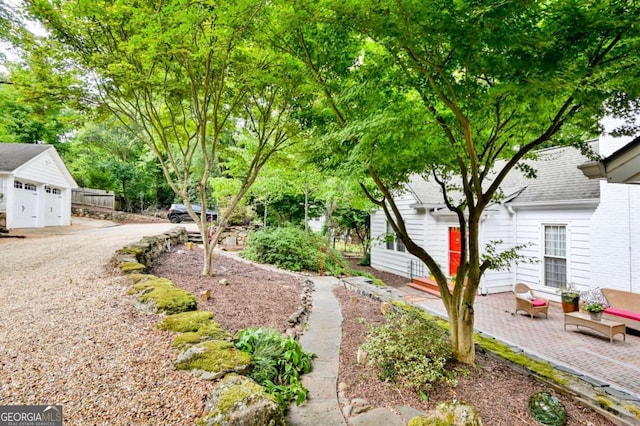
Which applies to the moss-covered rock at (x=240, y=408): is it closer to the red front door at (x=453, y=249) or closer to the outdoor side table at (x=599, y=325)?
the outdoor side table at (x=599, y=325)

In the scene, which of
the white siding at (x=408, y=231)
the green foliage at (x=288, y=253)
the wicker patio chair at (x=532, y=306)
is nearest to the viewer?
the wicker patio chair at (x=532, y=306)

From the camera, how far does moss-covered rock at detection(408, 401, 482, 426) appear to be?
8.11 feet

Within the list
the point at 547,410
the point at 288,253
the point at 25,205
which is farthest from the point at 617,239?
the point at 25,205

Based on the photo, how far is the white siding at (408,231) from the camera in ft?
36.0

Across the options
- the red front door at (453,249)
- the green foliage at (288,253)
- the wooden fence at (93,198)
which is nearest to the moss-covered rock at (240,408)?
the green foliage at (288,253)

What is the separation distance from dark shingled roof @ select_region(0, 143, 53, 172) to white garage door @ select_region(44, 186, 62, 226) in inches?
77.7

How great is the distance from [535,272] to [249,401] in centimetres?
968

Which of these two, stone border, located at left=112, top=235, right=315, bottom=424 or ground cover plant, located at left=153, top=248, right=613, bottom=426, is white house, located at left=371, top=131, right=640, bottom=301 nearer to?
ground cover plant, located at left=153, top=248, right=613, bottom=426

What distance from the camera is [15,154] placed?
48.4ft

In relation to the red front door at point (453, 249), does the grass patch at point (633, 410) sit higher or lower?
lower

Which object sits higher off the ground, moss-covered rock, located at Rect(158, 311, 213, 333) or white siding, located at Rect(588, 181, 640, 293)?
white siding, located at Rect(588, 181, 640, 293)

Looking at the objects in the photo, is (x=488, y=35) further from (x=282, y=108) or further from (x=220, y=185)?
(x=220, y=185)

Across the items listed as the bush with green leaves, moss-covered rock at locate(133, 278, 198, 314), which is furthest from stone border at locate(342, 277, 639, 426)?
moss-covered rock at locate(133, 278, 198, 314)

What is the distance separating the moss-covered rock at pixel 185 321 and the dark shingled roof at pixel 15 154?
1527cm
